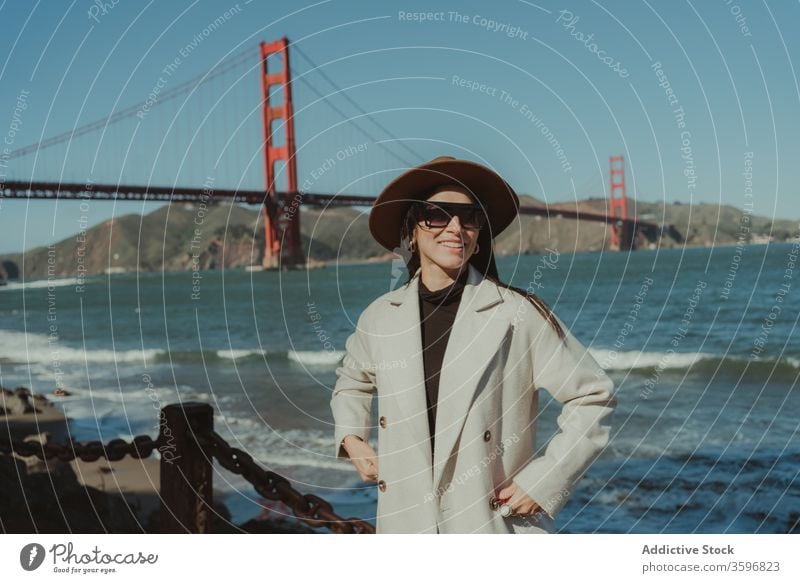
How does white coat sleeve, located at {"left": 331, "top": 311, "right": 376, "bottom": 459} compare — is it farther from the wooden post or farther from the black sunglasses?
the wooden post

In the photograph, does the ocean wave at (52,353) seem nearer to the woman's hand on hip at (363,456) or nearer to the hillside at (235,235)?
the hillside at (235,235)

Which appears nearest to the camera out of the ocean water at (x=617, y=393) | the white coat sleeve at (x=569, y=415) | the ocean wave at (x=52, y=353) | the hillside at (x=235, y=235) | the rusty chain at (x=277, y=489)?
the white coat sleeve at (x=569, y=415)

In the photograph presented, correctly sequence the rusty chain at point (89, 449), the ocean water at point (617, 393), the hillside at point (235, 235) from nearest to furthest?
the rusty chain at point (89, 449)
the ocean water at point (617, 393)
the hillside at point (235, 235)

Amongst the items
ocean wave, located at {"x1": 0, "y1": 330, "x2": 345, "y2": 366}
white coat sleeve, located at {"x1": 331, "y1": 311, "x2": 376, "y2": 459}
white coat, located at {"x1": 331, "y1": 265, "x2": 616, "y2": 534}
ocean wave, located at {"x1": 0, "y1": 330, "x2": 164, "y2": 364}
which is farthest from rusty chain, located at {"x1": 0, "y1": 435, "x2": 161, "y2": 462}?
ocean wave, located at {"x1": 0, "y1": 330, "x2": 164, "y2": 364}

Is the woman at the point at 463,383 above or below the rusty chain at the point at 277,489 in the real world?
above

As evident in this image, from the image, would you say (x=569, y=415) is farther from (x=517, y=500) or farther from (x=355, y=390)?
(x=355, y=390)

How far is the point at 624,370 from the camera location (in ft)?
40.9

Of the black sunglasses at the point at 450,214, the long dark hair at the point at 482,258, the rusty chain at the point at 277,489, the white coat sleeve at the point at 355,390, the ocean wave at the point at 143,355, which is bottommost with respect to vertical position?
the ocean wave at the point at 143,355

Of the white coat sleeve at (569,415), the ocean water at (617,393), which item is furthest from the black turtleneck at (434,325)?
the ocean water at (617,393)

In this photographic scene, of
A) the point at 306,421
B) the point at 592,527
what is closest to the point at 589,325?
the point at 306,421

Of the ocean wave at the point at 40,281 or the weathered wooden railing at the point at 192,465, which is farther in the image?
the ocean wave at the point at 40,281

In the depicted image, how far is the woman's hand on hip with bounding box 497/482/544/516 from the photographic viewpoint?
5.96ft

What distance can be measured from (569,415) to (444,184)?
2.02ft

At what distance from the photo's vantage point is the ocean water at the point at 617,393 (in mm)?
5184
